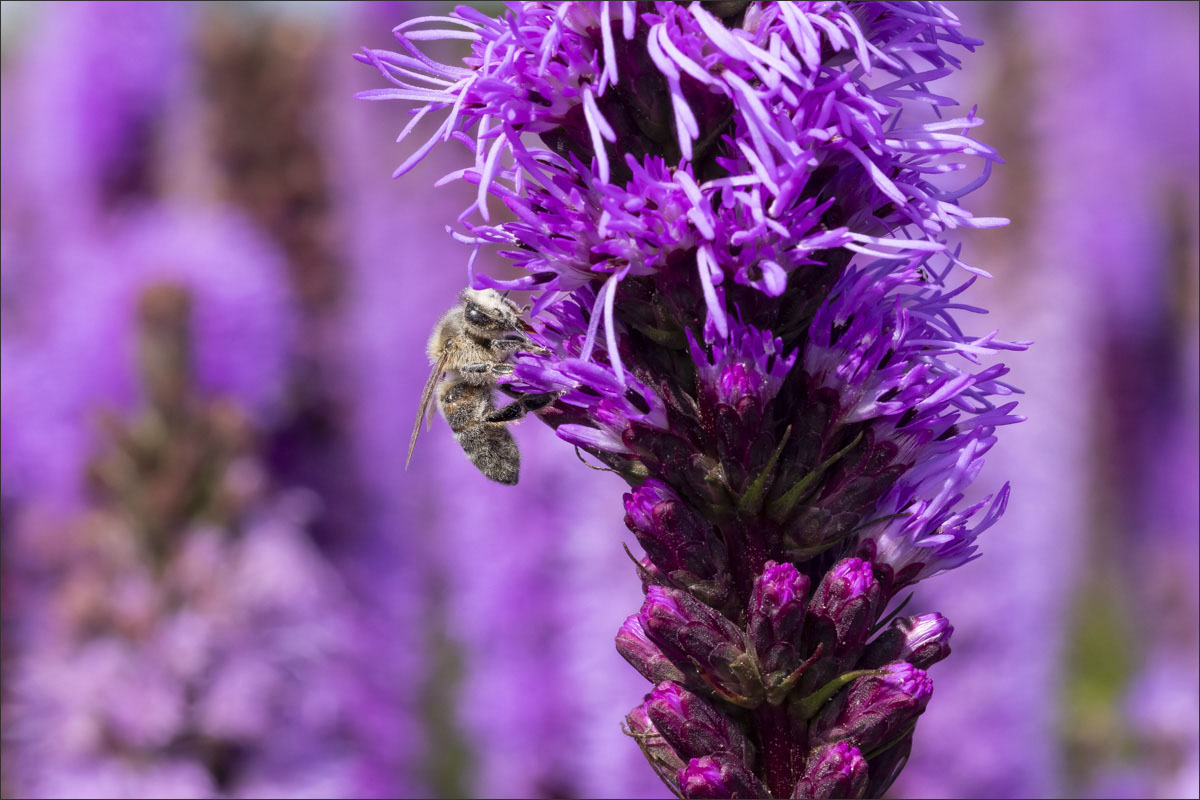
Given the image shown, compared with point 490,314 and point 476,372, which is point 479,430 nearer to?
point 476,372

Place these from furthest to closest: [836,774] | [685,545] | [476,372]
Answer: [476,372] → [685,545] → [836,774]

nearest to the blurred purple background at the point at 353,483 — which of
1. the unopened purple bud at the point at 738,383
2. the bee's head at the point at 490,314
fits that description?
the bee's head at the point at 490,314

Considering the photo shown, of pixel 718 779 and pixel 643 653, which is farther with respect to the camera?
pixel 643 653

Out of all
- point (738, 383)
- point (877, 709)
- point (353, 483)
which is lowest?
point (877, 709)

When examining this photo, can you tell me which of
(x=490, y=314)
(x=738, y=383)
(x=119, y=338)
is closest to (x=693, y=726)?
(x=738, y=383)

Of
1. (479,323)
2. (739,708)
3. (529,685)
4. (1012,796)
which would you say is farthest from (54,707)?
(739,708)

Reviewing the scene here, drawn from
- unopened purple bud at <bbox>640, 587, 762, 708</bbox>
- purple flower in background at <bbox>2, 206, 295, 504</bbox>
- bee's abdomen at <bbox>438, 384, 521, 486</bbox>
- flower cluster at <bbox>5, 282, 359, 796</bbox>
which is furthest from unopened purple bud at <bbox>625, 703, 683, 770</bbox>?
purple flower in background at <bbox>2, 206, 295, 504</bbox>

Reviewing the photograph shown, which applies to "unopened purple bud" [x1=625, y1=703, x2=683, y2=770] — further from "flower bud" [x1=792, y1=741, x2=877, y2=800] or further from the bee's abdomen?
the bee's abdomen

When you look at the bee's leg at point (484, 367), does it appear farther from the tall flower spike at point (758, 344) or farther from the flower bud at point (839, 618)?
the flower bud at point (839, 618)
